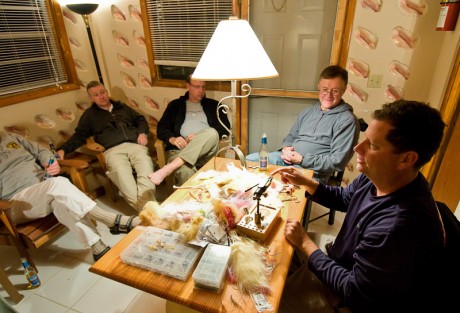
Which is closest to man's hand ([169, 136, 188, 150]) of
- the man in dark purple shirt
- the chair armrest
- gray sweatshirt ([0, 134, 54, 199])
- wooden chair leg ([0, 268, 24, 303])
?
the chair armrest

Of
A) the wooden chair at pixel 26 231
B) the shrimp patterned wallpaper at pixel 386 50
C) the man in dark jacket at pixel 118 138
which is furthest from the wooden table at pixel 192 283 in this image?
the shrimp patterned wallpaper at pixel 386 50

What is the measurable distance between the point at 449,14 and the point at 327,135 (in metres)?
1.19

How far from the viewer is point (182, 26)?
282 cm

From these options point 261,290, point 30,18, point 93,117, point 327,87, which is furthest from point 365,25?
point 30,18

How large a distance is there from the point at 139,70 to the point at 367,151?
9.61ft

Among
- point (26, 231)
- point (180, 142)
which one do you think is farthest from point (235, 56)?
point (26, 231)

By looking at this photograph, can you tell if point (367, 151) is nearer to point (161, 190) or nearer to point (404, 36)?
point (404, 36)

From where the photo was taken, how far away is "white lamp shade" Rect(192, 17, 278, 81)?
4.27 ft

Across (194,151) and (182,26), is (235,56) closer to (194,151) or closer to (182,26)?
(194,151)

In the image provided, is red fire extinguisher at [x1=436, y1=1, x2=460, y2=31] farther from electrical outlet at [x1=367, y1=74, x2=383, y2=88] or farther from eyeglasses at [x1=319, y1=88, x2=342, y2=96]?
eyeglasses at [x1=319, y1=88, x2=342, y2=96]

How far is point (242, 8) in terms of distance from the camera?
98.3 inches

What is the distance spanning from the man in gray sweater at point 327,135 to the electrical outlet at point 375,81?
59cm

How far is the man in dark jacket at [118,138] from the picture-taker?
95.5 inches

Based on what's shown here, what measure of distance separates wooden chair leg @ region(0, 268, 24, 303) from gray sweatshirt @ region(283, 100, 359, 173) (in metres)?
2.10
